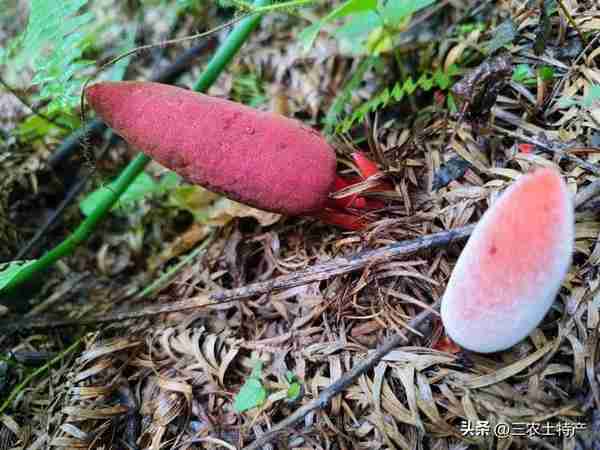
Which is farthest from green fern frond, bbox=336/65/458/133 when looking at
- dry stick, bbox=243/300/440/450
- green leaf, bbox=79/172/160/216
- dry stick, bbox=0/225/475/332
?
green leaf, bbox=79/172/160/216

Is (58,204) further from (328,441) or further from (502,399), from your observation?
(502,399)

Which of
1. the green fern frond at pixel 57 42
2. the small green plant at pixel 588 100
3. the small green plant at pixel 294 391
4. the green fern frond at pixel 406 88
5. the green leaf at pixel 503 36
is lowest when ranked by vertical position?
the small green plant at pixel 294 391

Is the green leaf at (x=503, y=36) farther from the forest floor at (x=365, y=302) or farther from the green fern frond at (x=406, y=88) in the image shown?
the green fern frond at (x=406, y=88)

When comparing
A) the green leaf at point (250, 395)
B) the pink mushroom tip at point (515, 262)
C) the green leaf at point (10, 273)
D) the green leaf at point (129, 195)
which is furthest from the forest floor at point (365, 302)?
the green leaf at point (10, 273)

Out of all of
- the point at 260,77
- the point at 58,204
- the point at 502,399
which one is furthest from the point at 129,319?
the point at 260,77

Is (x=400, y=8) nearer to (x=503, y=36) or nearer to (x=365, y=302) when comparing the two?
(x=503, y=36)

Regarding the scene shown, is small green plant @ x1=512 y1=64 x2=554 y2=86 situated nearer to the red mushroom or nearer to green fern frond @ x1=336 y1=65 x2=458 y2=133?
green fern frond @ x1=336 y1=65 x2=458 y2=133

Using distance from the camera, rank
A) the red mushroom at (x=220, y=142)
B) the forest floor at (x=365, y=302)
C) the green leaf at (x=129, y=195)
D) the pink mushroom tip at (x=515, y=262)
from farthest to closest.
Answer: the green leaf at (x=129, y=195)
the red mushroom at (x=220, y=142)
the forest floor at (x=365, y=302)
the pink mushroom tip at (x=515, y=262)
